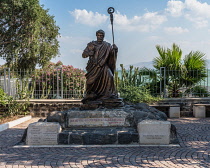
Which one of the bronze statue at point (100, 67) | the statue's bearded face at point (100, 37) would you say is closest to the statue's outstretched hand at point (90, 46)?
the bronze statue at point (100, 67)

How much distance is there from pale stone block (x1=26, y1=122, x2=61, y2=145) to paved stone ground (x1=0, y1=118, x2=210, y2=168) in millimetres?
339

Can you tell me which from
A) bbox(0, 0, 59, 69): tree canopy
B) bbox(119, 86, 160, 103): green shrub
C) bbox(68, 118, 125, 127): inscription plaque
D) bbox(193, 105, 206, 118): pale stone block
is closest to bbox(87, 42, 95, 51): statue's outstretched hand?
bbox(68, 118, 125, 127): inscription plaque

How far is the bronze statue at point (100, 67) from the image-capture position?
285 inches

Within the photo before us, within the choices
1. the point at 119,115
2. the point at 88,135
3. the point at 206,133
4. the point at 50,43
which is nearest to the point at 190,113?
the point at 206,133

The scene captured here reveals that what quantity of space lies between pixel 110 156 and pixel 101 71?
2.56m

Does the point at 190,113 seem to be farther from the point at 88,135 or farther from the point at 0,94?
the point at 0,94

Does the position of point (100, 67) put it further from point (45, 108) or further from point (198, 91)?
point (198, 91)

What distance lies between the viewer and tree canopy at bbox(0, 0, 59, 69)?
14.3 m

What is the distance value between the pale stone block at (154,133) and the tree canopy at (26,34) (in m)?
10.3

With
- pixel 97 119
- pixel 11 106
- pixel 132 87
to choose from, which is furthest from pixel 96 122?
pixel 11 106

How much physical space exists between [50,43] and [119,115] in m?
10.8

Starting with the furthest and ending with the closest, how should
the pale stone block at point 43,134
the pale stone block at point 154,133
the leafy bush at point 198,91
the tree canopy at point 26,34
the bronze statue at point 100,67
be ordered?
1. the tree canopy at point 26,34
2. the leafy bush at point 198,91
3. the bronze statue at point 100,67
4. the pale stone block at point 43,134
5. the pale stone block at point 154,133

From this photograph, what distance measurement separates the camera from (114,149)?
5934 millimetres

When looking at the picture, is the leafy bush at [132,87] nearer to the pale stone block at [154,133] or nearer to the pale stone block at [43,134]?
the pale stone block at [154,133]
